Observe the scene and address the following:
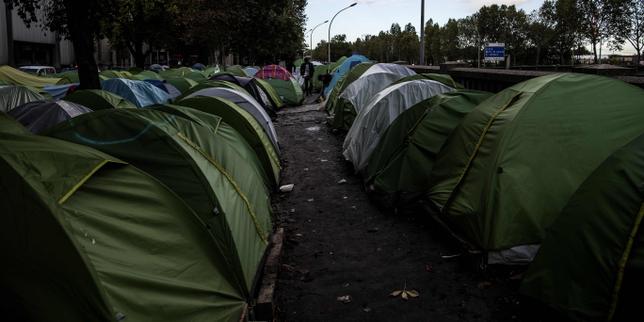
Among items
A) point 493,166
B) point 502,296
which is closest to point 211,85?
point 493,166

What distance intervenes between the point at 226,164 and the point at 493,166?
2.59m

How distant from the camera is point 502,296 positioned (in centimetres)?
458

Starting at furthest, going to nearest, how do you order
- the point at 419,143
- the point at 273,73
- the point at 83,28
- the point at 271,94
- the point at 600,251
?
1. the point at 273,73
2. the point at 271,94
3. the point at 83,28
4. the point at 419,143
5. the point at 600,251

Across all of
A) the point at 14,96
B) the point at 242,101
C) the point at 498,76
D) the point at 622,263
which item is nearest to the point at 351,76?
the point at 242,101

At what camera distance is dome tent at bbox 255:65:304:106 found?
71.2 ft

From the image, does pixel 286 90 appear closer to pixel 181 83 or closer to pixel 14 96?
pixel 181 83

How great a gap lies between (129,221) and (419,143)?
449 cm

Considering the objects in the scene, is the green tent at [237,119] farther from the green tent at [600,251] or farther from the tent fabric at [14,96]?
the green tent at [600,251]

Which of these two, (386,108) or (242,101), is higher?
Result: (242,101)

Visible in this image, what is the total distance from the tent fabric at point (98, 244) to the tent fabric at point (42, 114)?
4481 mm

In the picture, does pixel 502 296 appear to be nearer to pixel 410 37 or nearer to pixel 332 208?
pixel 332 208

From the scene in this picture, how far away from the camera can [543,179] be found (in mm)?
4945

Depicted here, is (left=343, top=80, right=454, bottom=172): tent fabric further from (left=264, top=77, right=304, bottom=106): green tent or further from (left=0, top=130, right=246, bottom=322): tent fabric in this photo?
(left=264, top=77, right=304, bottom=106): green tent

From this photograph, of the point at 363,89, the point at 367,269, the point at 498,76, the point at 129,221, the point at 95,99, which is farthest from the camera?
the point at 363,89
